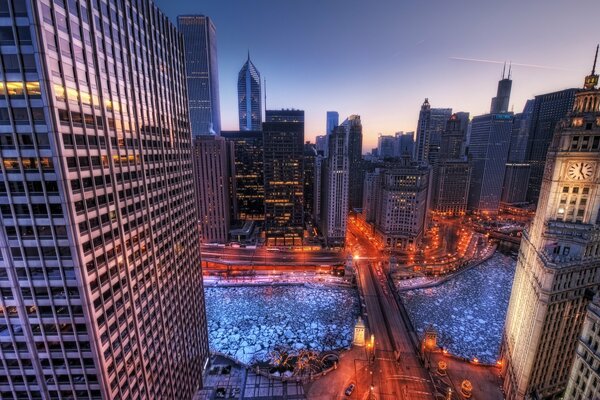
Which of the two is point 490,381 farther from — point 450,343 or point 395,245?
point 395,245

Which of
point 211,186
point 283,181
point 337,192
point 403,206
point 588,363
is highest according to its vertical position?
point 283,181

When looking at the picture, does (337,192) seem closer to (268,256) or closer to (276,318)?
(268,256)

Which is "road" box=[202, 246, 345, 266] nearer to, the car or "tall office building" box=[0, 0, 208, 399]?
the car

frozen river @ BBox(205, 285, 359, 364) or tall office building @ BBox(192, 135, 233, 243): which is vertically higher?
tall office building @ BBox(192, 135, 233, 243)

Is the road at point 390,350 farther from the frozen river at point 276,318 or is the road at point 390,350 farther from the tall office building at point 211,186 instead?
the tall office building at point 211,186

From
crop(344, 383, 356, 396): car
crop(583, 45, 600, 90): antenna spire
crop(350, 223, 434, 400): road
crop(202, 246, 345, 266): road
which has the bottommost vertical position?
crop(350, 223, 434, 400): road

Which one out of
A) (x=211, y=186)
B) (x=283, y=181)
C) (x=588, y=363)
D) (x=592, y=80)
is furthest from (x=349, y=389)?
(x=211, y=186)

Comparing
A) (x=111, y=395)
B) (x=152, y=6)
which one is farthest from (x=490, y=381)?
(x=152, y=6)

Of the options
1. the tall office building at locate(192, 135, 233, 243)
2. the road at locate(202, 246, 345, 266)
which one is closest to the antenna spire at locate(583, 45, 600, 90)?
the road at locate(202, 246, 345, 266)
